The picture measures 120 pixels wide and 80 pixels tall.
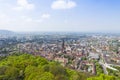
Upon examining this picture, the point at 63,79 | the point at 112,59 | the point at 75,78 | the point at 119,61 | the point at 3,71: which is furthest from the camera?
the point at 112,59

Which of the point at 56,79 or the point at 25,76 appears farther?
the point at 25,76

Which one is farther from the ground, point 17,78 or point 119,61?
point 17,78

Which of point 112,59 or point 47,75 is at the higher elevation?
point 47,75

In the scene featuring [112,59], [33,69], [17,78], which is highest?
[33,69]

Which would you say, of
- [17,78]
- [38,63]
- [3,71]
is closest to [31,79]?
[17,78]

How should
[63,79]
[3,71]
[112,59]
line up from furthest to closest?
1. [112,59]
2. [3,71]
3. [63,79]

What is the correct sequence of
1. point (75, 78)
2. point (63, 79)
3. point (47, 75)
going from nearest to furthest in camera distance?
point (47, 75)
point (63, 79)
point (75, 78)

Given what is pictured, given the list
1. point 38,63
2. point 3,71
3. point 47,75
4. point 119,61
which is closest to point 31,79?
point 47,75

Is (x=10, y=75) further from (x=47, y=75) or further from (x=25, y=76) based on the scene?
(x=47, y=75)

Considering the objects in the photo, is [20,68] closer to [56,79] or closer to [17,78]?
[17,78]
